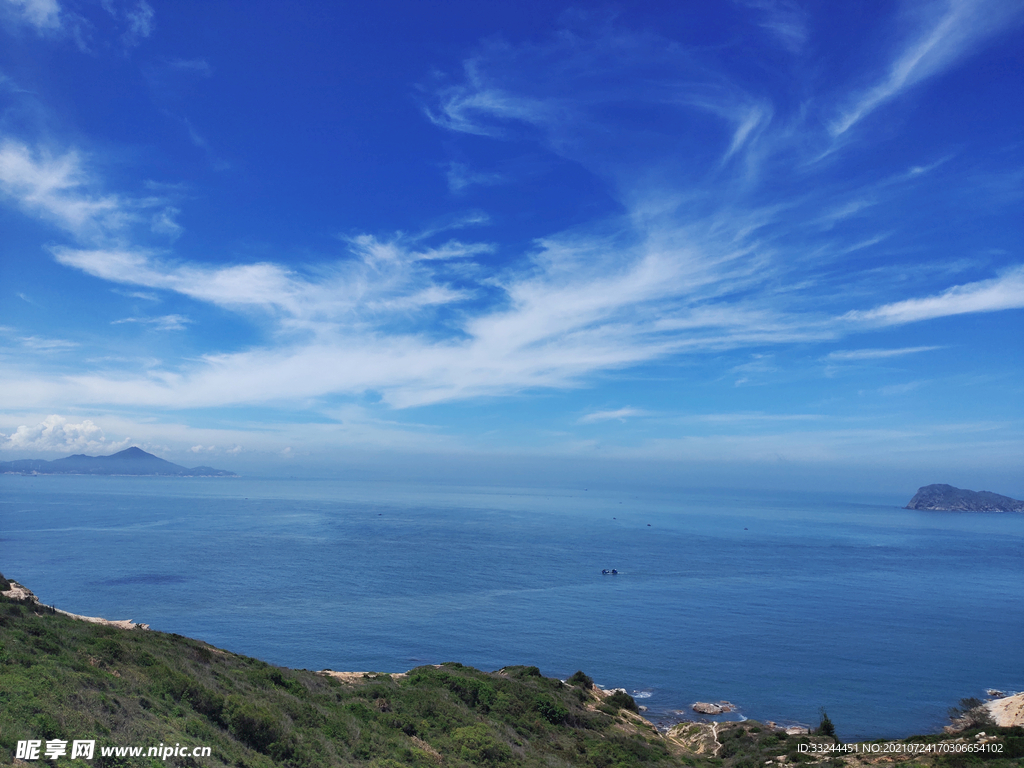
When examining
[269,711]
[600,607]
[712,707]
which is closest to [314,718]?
[269,711]

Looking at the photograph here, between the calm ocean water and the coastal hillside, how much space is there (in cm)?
1360

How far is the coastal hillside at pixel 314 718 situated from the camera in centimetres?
1762

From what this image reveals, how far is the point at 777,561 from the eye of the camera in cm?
12875

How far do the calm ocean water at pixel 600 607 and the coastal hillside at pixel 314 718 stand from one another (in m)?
13.6

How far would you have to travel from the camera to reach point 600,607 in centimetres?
Result: 8106

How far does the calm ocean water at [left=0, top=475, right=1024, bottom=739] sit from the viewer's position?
5503 centimetres

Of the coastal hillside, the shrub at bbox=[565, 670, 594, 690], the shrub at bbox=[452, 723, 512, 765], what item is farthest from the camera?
the shrub at bbox=[565, 670, 594, 690]

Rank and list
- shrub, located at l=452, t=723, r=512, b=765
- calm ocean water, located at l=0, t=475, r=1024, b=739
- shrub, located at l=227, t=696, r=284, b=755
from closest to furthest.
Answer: shrub, located at l=227, t=696, r=284, b=755 < shrub, located at l=452, t=723, r=512, b=765 < calm ocean water, located at l=0, t=475, r=1024, b=739

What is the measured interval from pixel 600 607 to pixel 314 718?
6274 cm

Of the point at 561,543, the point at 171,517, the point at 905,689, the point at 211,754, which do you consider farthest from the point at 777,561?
the point at 171,517

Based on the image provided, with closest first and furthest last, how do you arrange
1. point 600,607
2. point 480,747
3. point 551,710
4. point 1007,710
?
point 480,747
point 551,710
point 1007,710
point 600,607

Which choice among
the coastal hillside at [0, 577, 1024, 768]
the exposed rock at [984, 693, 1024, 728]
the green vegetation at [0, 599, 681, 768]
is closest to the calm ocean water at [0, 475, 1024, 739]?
the exposed rock at [984, 693, 1024, 728]

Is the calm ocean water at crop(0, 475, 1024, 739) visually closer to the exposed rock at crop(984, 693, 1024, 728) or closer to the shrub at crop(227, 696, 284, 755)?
the exposed rock at crop(984, 693, 1024, 728)

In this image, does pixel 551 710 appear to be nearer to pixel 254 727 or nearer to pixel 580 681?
pixel 580 681
